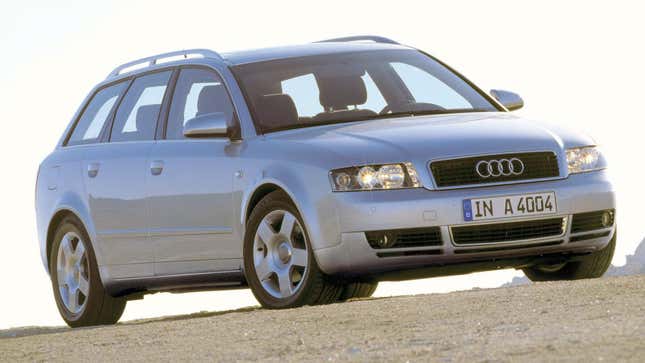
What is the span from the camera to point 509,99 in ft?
35.8

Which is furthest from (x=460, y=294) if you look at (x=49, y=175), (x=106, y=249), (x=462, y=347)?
(x=49, y=175)

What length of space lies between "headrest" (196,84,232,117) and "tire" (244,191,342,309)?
1.06 m

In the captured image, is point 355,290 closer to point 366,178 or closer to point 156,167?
point 366,178

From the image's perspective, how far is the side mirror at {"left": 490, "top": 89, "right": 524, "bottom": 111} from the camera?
1088 centimetres

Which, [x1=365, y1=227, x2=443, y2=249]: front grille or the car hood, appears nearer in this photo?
[x1=365, y1=227, x2=443, y2=249]: front grille

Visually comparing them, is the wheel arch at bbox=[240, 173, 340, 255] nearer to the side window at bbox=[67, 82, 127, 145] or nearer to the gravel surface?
the gravel surface

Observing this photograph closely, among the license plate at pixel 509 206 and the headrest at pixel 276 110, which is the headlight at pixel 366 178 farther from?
the headrest at pixel 276 110

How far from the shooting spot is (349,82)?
10484mm

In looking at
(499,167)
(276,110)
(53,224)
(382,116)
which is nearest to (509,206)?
(499,167)

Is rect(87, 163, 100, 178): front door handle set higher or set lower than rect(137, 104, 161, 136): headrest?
lower

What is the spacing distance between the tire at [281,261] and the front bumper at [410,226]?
168mm

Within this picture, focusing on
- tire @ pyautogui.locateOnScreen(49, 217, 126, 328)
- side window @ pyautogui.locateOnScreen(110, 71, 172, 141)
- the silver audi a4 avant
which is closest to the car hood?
the silver audi a4 avant

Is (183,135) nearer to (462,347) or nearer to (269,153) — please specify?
(269,153)

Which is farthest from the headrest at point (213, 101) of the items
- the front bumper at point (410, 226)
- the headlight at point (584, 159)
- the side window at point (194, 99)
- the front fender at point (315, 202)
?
the headlight at point (584, 159)
